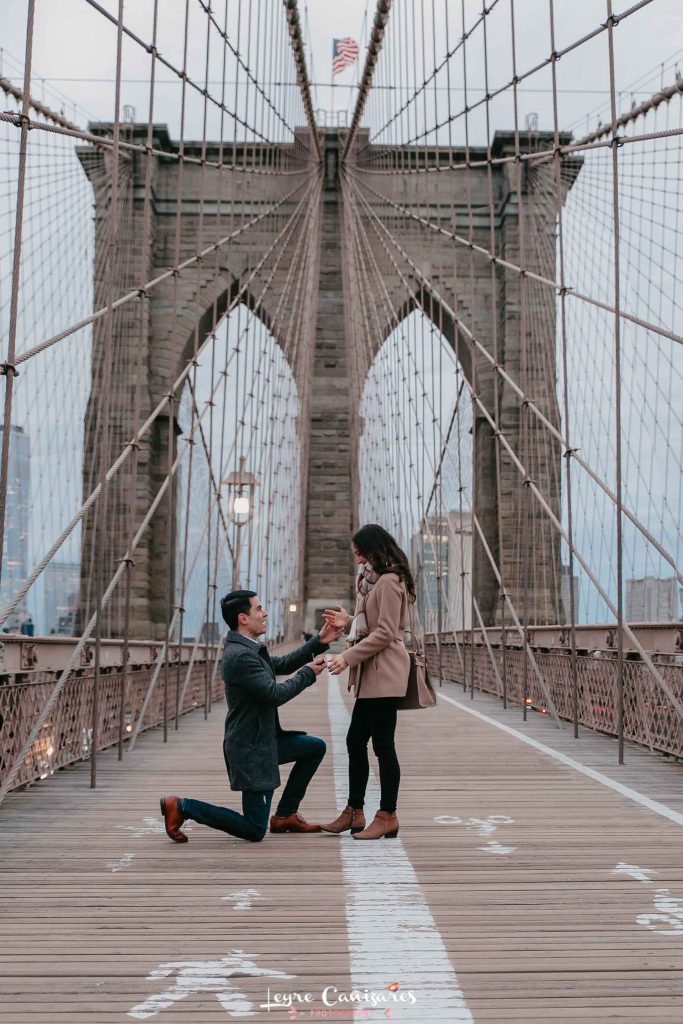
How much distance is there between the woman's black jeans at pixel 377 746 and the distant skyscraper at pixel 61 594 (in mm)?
14577

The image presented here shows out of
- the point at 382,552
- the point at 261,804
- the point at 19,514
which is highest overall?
the point at 19,514

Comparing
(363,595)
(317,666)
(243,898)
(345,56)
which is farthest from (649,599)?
(345,56)

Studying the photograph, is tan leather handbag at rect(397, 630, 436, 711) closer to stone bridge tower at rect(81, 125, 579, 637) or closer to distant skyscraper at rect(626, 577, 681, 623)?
distant skyscraper at rect(626, 577, 681, 623)

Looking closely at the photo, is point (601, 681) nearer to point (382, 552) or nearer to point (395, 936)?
point (382, 552)

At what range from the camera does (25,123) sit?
3.98 meters

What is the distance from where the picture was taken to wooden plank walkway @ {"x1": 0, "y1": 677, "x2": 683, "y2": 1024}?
6.06ft

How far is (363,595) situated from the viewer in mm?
3449

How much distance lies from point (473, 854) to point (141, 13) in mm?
25948

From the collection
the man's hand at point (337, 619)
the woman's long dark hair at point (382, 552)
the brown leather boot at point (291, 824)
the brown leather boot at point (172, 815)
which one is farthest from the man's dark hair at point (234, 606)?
the brown leather boot at point (291, 824)

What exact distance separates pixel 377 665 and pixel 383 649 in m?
0.05

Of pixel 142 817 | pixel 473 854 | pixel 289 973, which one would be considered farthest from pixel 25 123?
pixel 289 973

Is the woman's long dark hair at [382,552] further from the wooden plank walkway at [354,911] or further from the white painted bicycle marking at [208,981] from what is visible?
the white painted bicycle marking at [208,981]

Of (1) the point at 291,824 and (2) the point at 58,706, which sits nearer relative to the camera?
(1) the point at 291,824

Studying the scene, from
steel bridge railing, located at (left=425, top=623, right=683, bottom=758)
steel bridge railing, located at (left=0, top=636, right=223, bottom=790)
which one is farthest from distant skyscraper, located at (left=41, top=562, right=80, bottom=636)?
steel bridge railing, located at (left=0, top=636, right=223, bottom=790)
